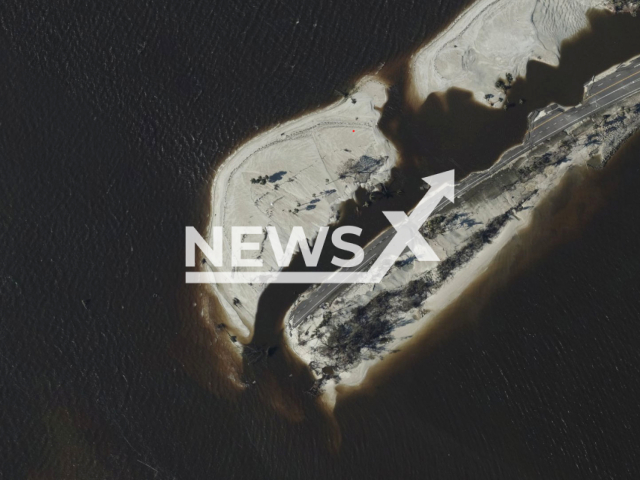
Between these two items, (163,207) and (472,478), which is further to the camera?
(163,207)

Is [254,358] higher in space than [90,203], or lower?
lower

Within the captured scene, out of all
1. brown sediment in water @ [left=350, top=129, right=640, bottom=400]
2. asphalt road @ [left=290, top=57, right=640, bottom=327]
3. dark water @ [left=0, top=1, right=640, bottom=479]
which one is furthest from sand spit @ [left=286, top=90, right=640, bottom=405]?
dark water @ [left=0, top=1, right=640, bottom=479]

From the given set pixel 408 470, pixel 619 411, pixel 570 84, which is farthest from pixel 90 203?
pixel 619 411

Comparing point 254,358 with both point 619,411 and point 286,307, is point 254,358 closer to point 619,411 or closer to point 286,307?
point 286,307

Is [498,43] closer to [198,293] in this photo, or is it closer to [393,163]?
[393,163]

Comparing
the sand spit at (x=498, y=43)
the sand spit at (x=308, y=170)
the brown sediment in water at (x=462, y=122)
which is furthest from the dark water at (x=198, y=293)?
the brown sediment in water at (x=462, y=122)

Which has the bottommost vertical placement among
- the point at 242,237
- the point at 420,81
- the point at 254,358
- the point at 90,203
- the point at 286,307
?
the point at 254,358
